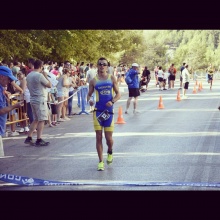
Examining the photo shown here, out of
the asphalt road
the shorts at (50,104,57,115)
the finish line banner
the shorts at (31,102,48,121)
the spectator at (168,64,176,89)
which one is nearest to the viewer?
the finish line banner

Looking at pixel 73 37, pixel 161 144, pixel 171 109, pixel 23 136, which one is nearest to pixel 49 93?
pixel 23 136

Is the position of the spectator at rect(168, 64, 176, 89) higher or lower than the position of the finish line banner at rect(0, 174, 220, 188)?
lower

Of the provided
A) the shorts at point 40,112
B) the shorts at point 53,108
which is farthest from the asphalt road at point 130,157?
the shorts at point 40,112

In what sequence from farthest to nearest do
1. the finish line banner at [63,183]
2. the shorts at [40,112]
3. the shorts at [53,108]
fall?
the shorts at [53,108], the shorts at [40,112], the finish line banner at [63,183]

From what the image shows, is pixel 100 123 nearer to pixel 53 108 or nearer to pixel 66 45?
pixel 53 108

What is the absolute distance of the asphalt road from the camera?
893 cm

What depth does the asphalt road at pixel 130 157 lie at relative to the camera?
893 cm

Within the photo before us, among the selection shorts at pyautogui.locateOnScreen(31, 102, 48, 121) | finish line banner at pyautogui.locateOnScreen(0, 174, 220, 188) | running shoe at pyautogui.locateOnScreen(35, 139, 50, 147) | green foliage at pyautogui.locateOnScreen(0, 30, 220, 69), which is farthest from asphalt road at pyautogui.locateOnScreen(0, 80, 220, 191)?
green foliage at pyautogui.locateOnScreen(0, 30, 220, 69)

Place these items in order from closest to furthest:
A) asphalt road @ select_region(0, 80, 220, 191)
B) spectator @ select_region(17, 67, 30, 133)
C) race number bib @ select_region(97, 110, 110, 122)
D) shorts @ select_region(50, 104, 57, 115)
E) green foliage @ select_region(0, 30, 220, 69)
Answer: asphalt road @ select_region(0, 80, 220, 191) → race number bib @ select_region(97, 110, 110, 122) → spectator @ select_region(17, 67, 30, 133) → shorts @ select_region(50, 104, 57, 115) → green foliage @ select_region(0, 30, 220, 69)

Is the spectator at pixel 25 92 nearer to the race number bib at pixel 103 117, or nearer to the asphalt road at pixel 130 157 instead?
the asphalt road at pixel 130 157

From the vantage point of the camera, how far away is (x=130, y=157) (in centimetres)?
1125

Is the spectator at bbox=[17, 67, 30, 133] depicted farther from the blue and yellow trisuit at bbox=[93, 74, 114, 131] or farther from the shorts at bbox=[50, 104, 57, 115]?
the blue and yellow trisuit at bbox=[93, 74, 114, 131]

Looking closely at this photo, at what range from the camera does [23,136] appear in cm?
1509
